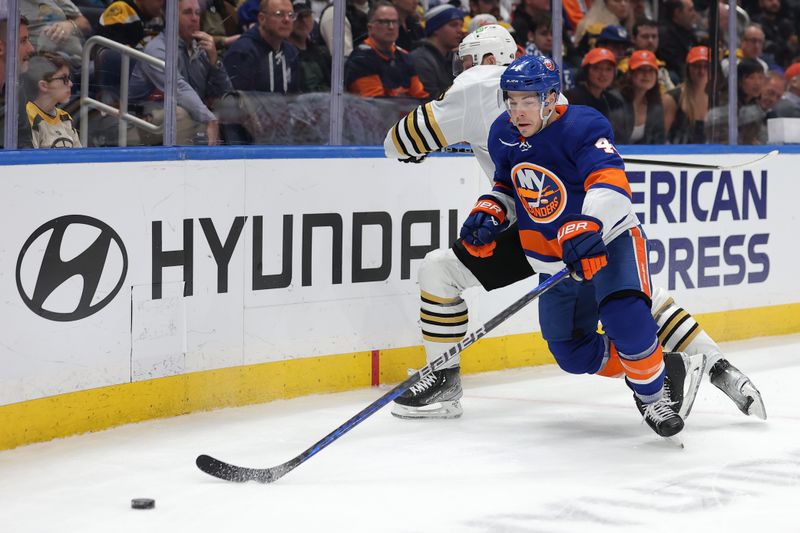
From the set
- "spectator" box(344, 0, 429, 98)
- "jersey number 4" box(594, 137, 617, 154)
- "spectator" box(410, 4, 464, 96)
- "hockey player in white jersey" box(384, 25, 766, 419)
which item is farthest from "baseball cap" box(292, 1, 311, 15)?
"jersey number 4" box(594, 137, 617, 154)

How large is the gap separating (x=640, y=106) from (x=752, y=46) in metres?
0.74

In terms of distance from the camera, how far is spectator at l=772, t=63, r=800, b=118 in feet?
19.9

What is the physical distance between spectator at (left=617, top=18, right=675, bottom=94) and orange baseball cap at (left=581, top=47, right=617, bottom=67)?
0.55 feet

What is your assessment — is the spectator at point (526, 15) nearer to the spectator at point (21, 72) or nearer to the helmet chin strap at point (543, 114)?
the helmet chin strap at point (543, 114)

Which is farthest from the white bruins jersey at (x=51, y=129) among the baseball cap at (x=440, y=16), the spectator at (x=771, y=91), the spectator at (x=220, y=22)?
the spectator at (x=771, y=91)

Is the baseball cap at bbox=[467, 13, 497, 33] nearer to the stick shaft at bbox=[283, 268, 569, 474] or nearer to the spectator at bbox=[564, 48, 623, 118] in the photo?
the spectator at bbox=[564, 48, 623, 118]

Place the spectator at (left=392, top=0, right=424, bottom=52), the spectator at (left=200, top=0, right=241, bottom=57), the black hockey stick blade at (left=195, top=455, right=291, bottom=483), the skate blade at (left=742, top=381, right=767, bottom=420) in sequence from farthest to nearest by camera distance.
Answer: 1. the spectator at (left=392, top=0, right=424, bottom=52)
2. the spectator at (left=200, top=0, right=241, bottom=57)
3. the skate blade at (left=742, top=381, right=767, bottom=420)
4. the black hockey stick blade at (left=195, top=455, right=291, bottom=483)

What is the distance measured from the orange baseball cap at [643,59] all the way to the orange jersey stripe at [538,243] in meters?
2.15

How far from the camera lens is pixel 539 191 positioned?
364 cm

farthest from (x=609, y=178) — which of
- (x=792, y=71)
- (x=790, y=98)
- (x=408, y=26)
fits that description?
(x=792, y=71)

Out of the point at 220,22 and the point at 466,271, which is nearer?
the point at 466,271

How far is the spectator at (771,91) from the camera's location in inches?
236

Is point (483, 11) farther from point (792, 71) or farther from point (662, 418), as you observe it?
point (662, 418)

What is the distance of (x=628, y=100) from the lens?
559 centimetres
